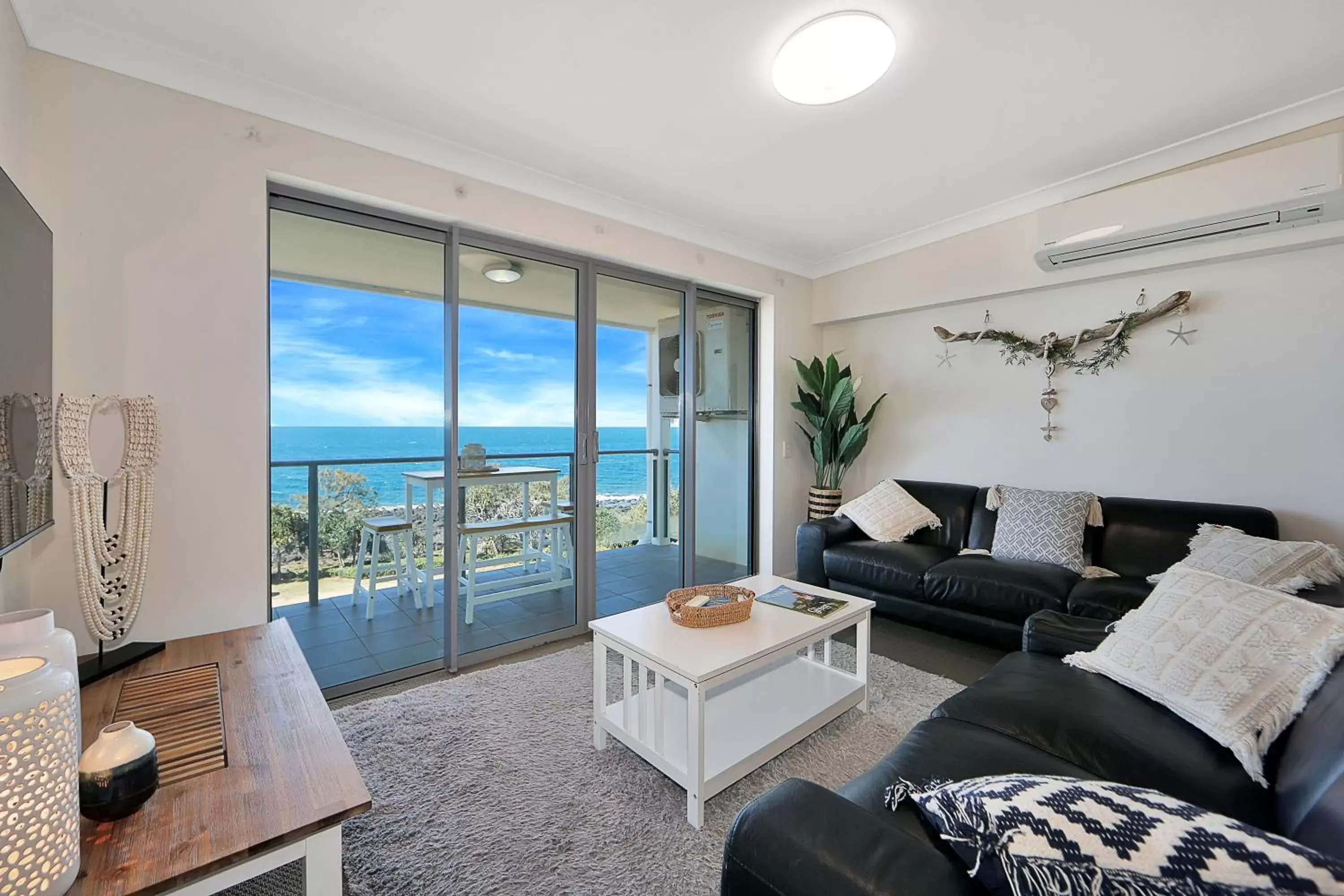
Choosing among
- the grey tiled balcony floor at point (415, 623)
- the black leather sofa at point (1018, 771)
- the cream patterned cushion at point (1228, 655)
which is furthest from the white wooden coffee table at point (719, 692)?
the grey tiled balcony floor at point (415, 623)

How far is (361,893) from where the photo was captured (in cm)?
140

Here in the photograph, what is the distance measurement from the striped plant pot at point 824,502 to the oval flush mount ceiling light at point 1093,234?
6.96ft

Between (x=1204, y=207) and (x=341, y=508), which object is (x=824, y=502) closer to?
(x=1204, y=207)

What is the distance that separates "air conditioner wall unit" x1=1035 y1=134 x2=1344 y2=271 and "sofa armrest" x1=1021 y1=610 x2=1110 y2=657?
2.00m

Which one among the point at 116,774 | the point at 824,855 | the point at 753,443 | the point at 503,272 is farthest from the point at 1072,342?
the point at 116,774

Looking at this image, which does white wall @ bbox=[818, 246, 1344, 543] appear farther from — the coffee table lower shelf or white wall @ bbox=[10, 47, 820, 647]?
white wall @ bbox=[10, 47, 820, 647]

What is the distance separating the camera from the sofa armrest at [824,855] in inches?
30.1

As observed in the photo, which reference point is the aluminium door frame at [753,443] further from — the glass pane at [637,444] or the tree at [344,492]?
the tree at [344,492]

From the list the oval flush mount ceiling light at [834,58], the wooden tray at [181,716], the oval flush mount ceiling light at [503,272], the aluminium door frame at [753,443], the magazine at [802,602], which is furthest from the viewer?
the aluminium door frame at [753,443]

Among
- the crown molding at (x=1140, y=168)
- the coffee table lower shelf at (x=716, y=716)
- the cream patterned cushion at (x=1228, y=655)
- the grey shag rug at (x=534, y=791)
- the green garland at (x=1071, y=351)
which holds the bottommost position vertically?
the grey shag rug at (x=534, y=791)

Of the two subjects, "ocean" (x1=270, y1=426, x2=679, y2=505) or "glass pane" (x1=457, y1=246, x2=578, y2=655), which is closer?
"ocean" (x1=270, y1=426, x2=679, y2=505)

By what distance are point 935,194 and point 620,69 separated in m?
2.05

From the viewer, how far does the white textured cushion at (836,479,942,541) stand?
3.56m

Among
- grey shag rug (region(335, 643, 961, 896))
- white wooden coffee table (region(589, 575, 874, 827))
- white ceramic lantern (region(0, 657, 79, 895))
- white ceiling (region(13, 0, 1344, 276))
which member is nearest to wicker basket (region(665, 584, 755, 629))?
white wooden coffee table (region(589, 575, 874, 827))
